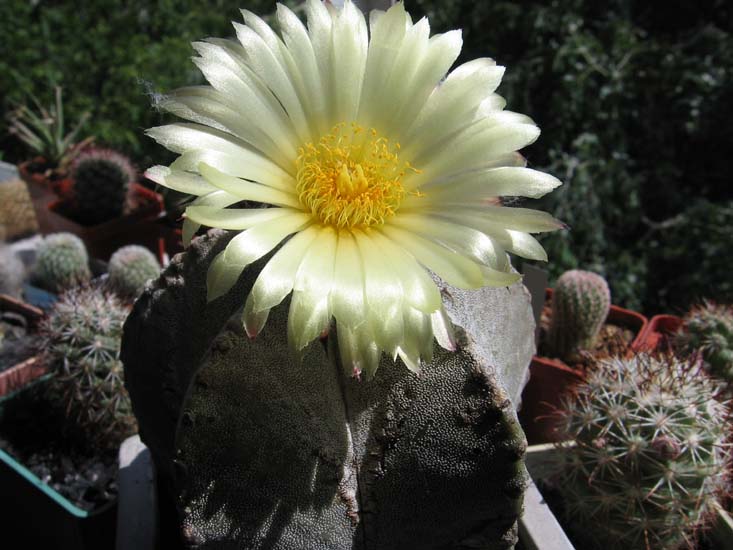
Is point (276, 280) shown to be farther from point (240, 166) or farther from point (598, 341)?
point (598, 341)

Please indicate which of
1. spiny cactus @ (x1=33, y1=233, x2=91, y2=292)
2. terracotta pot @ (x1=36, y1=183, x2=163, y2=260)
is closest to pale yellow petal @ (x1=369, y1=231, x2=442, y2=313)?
spiny cactus @ (x1=33, y1=233, x2=91, y2=292)

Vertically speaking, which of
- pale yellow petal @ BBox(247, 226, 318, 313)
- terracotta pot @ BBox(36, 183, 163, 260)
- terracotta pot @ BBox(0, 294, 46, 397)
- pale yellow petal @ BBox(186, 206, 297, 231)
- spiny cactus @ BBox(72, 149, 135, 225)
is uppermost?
pale yellow petal @ BBox(186, 206, 297, 231)

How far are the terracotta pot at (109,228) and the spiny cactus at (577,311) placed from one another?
3.39 feet

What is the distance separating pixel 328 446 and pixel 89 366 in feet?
2.15

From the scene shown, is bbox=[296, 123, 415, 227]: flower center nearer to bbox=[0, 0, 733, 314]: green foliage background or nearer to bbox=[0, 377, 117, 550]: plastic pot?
bbox=[0, 377, 117, 550]: plastic pot

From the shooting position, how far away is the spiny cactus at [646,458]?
89 cm

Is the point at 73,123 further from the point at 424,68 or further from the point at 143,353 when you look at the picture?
the point at 424,68

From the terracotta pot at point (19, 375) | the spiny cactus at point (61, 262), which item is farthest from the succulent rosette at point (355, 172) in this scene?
the spiny cactus at point (61, 262)

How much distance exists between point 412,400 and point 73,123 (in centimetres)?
229

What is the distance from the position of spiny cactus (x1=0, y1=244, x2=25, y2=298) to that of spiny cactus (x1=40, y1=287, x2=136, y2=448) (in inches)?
21.7

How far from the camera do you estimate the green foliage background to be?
2.00 m

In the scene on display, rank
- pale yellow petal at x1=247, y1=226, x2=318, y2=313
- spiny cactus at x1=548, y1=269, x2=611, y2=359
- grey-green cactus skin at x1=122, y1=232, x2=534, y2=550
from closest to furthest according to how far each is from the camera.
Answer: pale yellow petal at x1=247, y1=226, x2=318, y2=313, grey-green cactus skin at x1=122, y1=232, x2=534, y2=550, spiny cactus at x1=548, y1=269, x2=611, y2=359

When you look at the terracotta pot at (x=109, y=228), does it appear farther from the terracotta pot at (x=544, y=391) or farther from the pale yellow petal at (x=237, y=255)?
the pale yellow petal at (x=237, y=255)

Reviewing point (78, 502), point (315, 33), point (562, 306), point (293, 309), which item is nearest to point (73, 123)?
point (78, 502)
